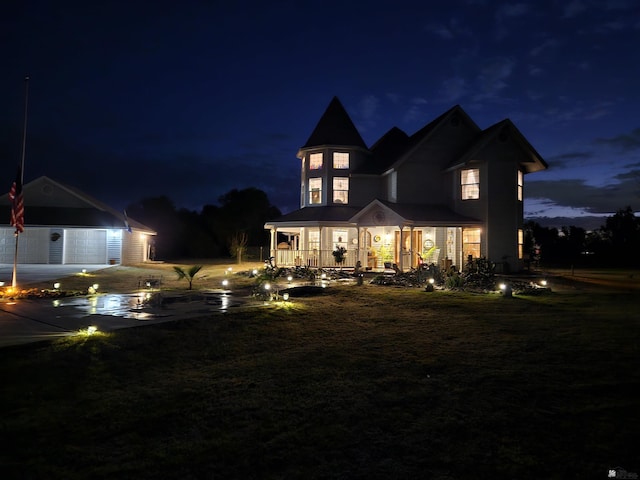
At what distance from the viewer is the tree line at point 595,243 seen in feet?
141

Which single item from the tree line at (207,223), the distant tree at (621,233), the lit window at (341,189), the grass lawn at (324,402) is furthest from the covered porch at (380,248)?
the distant tree at (621,233)

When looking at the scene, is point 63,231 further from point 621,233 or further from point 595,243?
point 621,233

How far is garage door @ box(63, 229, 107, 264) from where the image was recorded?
1235 inches

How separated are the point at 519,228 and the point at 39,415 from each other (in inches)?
940

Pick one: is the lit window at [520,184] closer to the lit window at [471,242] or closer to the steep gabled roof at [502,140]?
the steep gabled roof at [502,140]

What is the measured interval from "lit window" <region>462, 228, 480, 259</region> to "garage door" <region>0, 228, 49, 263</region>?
28.3m

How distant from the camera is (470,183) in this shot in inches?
963

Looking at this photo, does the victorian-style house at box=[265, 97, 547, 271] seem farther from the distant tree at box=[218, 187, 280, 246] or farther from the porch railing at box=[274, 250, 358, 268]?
the distant tree at box=[218, 187, 280, 246]

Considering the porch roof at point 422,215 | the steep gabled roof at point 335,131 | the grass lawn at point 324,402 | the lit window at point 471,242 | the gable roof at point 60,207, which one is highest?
the steep gabled roof at point 335,131

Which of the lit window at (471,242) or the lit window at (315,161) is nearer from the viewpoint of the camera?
the lit window at (471,242)

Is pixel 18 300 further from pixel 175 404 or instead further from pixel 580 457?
pixel 580 457

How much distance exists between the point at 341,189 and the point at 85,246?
19.1 meters

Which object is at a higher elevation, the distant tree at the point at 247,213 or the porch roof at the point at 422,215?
the distant tree at the point at 247,213

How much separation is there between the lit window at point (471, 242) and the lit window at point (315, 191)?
9.35m
